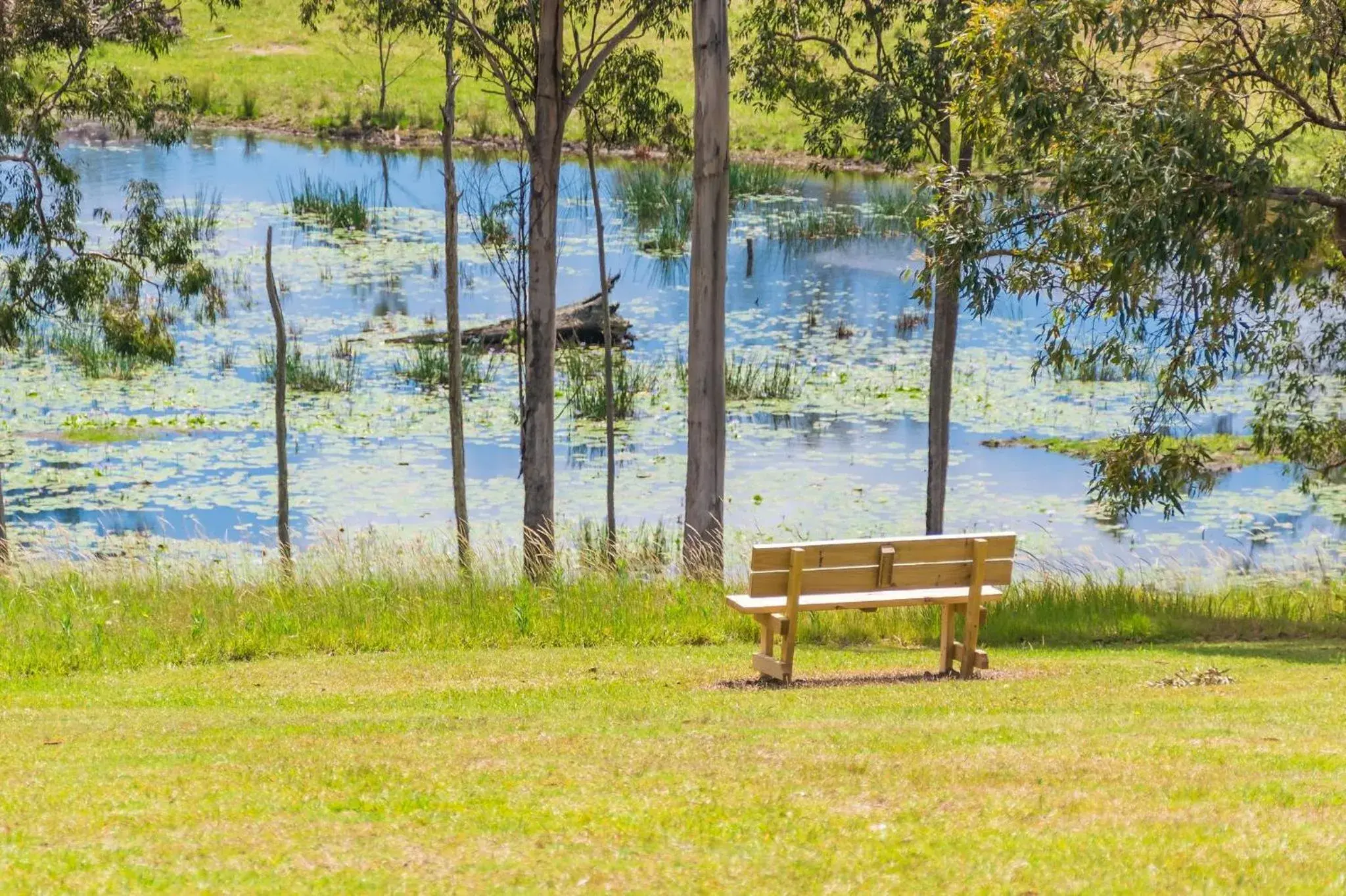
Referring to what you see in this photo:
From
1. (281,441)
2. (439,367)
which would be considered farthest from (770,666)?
(439,367)

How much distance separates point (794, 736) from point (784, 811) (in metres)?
1.38

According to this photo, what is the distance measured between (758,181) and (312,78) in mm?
19063

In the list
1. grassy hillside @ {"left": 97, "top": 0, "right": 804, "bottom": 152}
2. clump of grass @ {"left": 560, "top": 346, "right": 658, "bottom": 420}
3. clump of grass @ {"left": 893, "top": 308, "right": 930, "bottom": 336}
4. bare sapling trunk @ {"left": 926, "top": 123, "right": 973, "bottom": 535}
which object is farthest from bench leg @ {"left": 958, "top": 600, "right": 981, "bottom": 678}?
grassy hillside @ {"left": 97, "top": 0, "right": 804, "bottom": 152}

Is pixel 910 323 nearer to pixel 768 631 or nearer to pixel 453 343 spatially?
pixel 453 343

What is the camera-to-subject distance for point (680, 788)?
17.9 ft

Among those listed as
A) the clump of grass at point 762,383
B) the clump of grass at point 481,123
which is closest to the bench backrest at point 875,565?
the clump of grass at point 762,383

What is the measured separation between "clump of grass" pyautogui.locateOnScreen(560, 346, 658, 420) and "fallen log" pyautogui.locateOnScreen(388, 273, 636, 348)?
31 centimetres

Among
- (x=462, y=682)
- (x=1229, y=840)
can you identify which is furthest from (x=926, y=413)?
(x=1229, y=840)

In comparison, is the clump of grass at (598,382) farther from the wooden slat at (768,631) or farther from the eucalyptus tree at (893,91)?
the wooden slat at (768,631)

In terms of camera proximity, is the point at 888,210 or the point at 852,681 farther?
the point at 888,210

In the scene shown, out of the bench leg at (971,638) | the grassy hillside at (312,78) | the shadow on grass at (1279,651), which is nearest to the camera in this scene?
the bench leg at (971,638)

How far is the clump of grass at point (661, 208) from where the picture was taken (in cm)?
3369

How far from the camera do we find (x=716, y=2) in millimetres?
14531

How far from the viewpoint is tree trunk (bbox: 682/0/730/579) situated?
14.4 meters
